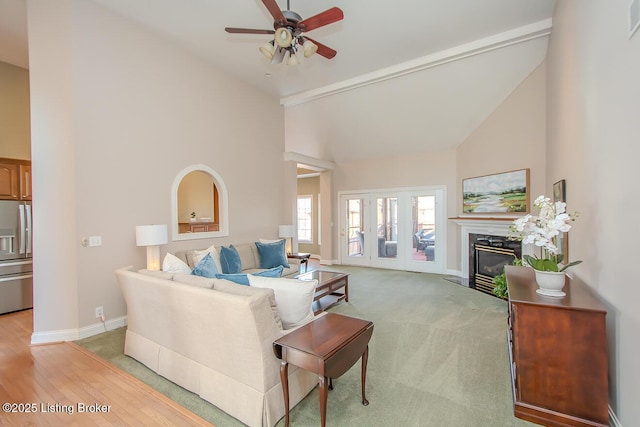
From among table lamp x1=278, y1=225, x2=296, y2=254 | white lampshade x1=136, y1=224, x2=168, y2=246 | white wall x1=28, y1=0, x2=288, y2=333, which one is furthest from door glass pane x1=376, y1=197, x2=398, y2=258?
white lampshade x1=136, y1=224, x2=168, y2=246

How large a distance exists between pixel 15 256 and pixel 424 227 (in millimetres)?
7262

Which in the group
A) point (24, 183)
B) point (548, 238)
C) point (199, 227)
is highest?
point (24, 183)

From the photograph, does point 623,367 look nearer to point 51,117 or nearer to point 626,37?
point 626,37

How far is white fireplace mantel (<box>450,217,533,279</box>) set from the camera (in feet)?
15.4

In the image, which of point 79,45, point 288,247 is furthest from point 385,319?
→ point 79,45

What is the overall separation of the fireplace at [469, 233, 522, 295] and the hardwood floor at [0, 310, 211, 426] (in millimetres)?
4865

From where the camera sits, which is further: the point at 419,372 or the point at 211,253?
the point at 211,253

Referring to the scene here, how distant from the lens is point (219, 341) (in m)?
1.99

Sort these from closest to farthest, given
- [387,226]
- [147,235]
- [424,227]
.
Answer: [147,235]
[424,227]
[387,226]

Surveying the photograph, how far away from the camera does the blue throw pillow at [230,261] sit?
4262mm

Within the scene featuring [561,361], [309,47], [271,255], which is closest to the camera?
[561,361]

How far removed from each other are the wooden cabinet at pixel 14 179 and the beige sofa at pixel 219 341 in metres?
3.19

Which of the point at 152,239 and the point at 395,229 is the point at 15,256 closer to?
the point at 152,239

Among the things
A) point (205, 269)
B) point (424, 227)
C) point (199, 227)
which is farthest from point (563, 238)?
point (199, 227)
